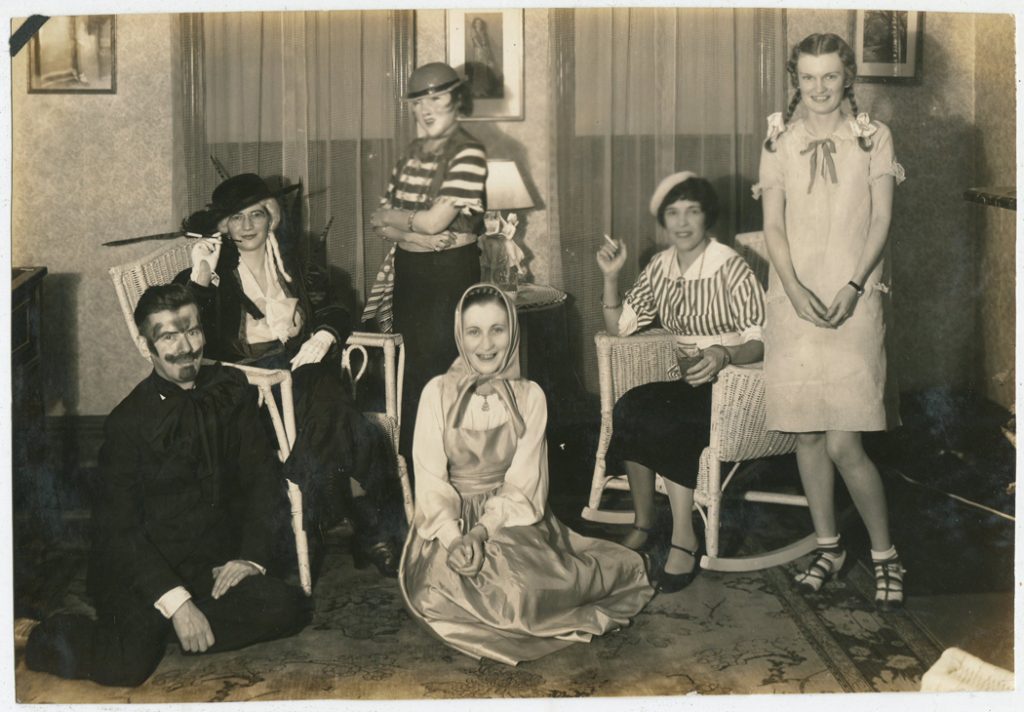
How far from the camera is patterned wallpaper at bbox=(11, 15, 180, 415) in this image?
3377mm

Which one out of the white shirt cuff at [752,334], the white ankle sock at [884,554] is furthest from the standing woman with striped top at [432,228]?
the white ankle sock at [884,554]

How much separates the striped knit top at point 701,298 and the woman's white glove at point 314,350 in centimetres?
84

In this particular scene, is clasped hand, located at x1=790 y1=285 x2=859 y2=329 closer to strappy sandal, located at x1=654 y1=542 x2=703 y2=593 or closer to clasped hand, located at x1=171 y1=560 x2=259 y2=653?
strappy sandal, located at x1=654 y1=542 x2=703 y2=593

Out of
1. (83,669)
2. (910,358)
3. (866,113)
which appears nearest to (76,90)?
(83,669)

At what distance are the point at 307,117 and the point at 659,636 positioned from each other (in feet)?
5.58

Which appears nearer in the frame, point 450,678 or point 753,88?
point 450,678

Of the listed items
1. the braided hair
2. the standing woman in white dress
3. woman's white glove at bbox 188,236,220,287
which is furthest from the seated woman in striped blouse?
woman's white glove at bbox 188,236,220,287

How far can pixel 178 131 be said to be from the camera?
3564 mm

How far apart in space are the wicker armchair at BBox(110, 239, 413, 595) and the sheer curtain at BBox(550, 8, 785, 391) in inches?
21.0

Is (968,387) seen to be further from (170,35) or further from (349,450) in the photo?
(170,35)

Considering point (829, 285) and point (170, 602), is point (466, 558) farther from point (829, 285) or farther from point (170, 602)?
point (829, 285)

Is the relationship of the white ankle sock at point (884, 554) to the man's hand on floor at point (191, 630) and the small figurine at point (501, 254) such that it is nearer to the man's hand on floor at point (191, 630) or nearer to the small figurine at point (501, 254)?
the small figurine at point (501, 254)

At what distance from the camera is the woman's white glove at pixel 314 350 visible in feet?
11.7

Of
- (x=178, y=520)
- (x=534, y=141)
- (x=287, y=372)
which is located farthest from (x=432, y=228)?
(x=178, y=520)
